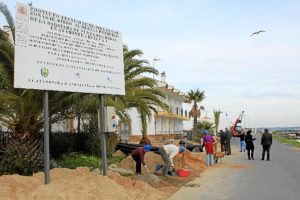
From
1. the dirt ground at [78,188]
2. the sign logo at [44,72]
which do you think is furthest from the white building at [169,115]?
the sign logo at [44,72]

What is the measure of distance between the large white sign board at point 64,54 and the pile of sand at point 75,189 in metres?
2.20

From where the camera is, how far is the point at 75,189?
884 centimetres

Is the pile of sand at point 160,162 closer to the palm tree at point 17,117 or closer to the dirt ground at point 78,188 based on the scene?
the dirt ground at point 78,188

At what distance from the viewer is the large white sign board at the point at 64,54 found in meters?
9.04

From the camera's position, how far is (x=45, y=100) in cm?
940

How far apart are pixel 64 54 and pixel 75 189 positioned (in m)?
3.20

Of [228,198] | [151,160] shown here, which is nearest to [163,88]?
[151,160]

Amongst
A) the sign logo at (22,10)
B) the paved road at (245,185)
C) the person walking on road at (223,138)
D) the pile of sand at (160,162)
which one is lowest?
the paved road at (245,185)

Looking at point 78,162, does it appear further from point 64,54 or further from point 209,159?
point 64,54

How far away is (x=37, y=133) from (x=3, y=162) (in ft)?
5.05

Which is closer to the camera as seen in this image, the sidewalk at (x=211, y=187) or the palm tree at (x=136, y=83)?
the sidewalk at (x=211, y=187)

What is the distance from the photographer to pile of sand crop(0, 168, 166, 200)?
27.8 feet

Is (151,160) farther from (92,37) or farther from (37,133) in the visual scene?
(92,37)

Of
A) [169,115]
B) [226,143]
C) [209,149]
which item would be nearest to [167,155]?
[209,149]
